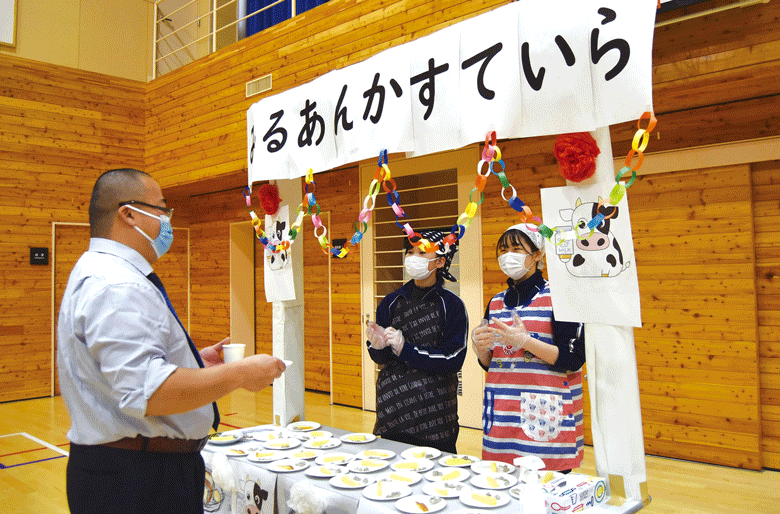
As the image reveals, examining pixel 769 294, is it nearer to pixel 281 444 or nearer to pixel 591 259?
pixel 591 259

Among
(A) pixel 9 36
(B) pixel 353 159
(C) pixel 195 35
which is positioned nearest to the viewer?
(B) pixel 353 159

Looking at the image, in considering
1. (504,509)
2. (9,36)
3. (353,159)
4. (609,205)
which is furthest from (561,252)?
(9,36)

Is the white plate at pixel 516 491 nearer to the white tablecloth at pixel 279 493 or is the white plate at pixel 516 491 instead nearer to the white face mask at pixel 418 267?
the white tablecloth at pixel 279 493

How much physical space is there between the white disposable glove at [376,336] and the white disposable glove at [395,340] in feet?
0.07

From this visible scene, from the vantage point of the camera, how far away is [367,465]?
2.07 m

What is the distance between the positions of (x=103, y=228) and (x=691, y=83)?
3.38 m

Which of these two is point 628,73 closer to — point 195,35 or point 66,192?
point 66,192

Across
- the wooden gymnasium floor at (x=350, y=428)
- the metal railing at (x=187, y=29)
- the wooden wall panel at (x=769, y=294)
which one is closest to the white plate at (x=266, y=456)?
the wooden gymnasium floor at (x=350, y=428)

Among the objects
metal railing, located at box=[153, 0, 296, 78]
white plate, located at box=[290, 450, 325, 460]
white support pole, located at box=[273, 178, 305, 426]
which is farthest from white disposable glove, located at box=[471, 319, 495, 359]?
metal railing, located at box=[153, 0, 296, 78]

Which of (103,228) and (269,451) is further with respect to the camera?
(269,451)

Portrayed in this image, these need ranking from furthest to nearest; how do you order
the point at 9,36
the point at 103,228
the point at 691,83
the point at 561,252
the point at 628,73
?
the point at 9,36, the point at 691,83, the point at 561,252, the point at 628,73, the point at 103,228

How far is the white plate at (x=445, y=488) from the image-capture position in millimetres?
1790

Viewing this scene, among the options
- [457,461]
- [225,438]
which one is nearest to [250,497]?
[225,438]

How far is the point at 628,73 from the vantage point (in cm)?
160
